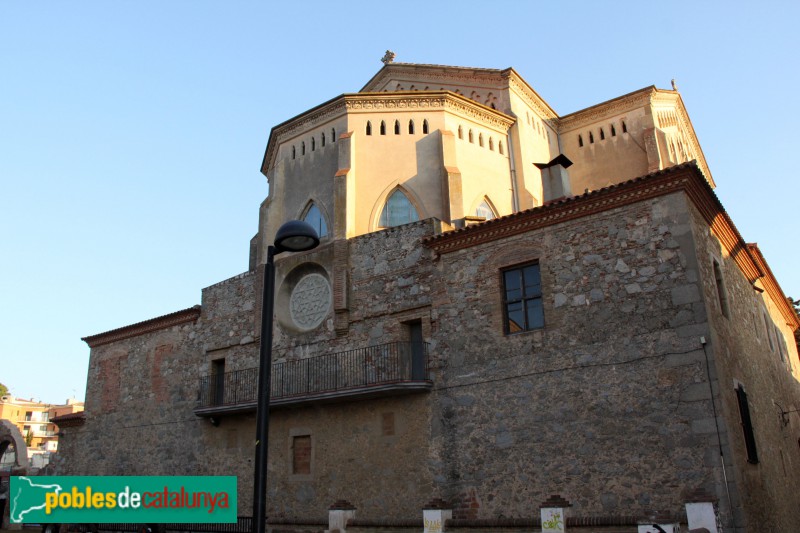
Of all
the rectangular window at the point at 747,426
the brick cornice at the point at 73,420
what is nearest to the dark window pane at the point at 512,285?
the rectangular window at the point at 747,426

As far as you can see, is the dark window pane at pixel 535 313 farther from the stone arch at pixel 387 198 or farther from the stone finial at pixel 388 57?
the stone finial at pixel 388 57

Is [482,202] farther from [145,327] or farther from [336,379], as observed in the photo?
[145,327]

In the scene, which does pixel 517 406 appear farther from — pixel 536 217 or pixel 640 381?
pixel 536 217

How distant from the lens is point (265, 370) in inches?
307

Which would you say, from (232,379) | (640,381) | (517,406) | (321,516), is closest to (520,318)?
(517,406)

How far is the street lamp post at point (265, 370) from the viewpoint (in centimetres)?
743

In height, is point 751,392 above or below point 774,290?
below

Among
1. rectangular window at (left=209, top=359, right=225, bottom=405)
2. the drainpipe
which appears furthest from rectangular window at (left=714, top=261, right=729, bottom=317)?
rectangular window at (left=209, top=359, right=225, bottom=405)

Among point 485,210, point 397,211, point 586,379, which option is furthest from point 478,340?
point 485,210

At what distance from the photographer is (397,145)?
74.0 ft

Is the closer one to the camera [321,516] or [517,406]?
[517,406]

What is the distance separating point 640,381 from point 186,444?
47.5 ft

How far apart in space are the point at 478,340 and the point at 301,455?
6157 mm

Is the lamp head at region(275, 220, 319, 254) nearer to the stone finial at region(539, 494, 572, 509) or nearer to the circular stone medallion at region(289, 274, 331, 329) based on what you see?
the stone finial at region(539, 494, 572, 509)
